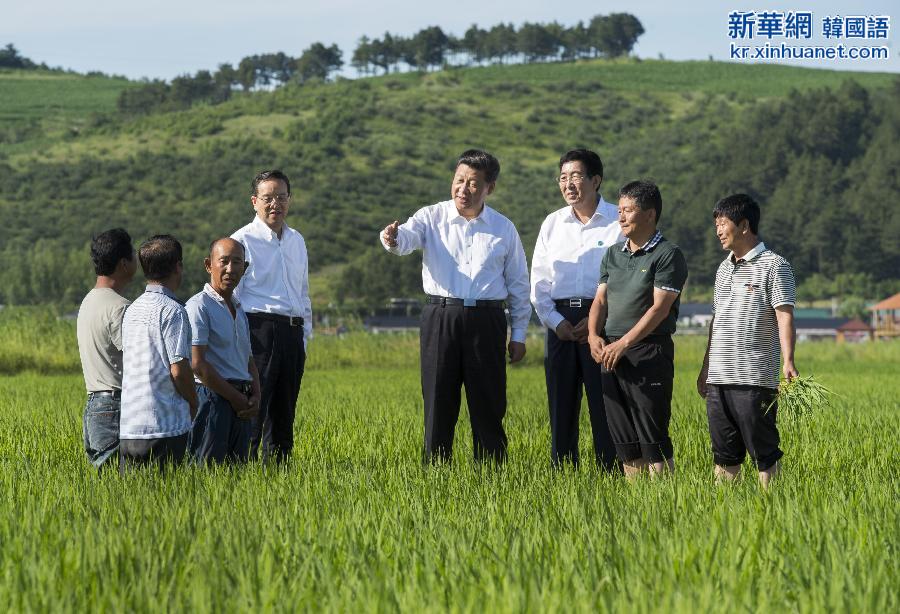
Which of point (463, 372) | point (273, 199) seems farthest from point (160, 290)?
point (463, 372)

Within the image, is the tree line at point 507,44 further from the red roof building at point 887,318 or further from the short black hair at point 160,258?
the short black hair at point 160,258

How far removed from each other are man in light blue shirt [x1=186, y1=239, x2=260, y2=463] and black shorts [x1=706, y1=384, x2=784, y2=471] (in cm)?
247

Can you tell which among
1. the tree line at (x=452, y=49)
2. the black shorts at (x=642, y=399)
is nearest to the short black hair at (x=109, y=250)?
the black shorts at (x=642, y=399)

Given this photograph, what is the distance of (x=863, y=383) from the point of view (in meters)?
19.6

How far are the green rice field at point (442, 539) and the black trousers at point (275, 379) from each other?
0.91ft

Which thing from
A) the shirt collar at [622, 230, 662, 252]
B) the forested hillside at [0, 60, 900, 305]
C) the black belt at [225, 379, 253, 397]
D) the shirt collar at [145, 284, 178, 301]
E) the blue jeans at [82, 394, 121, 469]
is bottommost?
the blue jeans at [82, 394, 121, 469]

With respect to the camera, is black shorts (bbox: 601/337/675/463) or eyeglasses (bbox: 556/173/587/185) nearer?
black shorts (bbox: 601/337/675/463)

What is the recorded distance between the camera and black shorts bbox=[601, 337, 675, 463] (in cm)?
632

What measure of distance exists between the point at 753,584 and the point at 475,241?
366cm

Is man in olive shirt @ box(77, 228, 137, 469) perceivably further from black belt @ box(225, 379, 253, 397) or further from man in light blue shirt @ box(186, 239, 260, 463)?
black belt @ box(225, 379, 253, 397)

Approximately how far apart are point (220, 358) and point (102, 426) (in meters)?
0.69

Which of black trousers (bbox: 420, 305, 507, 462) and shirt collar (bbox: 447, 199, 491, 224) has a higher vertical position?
shirt collar (bbox: 447, 199, 491, 224)

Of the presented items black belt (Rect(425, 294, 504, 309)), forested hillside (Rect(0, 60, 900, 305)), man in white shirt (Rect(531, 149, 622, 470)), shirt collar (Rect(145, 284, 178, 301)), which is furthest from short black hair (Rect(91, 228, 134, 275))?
forested hillside (Rect(0, 60, 900, 305))

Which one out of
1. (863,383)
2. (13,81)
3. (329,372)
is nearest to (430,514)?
(863,383)
